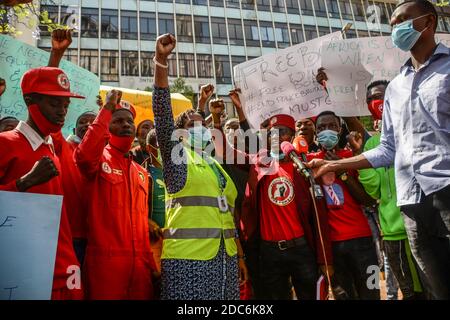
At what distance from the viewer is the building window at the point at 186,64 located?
27214 mm

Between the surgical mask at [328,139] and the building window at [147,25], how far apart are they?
85.3 ft

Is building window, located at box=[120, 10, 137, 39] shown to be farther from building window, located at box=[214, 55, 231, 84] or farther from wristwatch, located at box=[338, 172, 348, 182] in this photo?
wristwatch, located at box=[338, 172, 348, 182]

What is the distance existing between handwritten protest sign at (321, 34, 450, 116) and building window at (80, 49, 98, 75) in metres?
24.4

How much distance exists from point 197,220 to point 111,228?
2.16 feet

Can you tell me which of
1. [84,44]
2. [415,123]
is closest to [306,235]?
[415,123]

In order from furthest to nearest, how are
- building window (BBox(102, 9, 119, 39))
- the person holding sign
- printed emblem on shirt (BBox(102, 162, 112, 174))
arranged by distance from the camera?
building window (BBox(102, 9, 119, 39)), printed emblem on shirt (BBox(102, 162, 112, 174)), the person holding sign

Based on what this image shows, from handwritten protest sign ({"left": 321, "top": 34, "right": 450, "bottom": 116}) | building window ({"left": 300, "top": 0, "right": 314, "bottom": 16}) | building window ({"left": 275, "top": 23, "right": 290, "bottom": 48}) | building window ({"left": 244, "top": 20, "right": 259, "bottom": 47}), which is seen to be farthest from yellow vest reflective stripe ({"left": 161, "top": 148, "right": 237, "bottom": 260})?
building window ({"left": 300, "top": 0, "right": 314, "bottom": 16})

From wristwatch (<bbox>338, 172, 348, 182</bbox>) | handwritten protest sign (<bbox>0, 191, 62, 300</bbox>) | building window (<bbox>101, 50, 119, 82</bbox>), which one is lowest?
handwritten protest sign (<bbox>0, 191, 62, 300</bbox>)

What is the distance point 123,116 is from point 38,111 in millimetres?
913

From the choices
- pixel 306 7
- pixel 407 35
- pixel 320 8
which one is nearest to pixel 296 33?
pixel 306 7

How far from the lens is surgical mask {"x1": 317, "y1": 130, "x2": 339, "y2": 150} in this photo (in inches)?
141

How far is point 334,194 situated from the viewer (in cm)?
353

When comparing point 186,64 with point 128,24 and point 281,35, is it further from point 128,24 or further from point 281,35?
point 281,35
